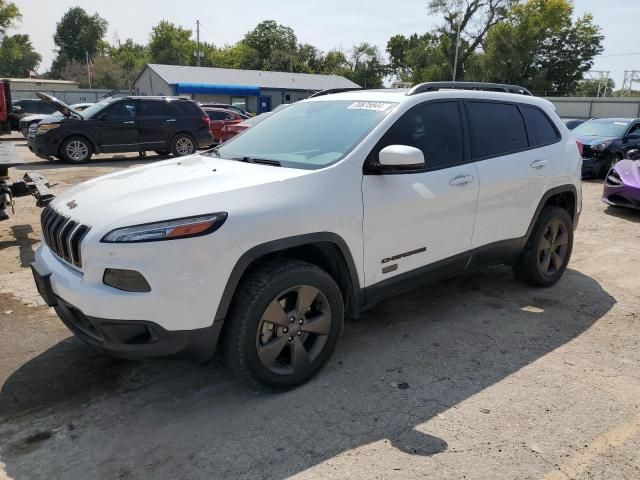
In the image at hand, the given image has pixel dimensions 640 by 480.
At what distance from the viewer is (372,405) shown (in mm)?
2988

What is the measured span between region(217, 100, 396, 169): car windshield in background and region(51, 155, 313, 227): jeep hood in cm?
23

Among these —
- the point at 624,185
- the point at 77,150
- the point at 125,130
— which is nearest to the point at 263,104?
the point at 125,130

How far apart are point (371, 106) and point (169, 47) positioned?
9578 cm

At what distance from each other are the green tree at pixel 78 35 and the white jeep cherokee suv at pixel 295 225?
109474 millimetres

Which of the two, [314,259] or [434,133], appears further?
[434,133]

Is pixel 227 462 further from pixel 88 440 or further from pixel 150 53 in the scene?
pixel 150 53

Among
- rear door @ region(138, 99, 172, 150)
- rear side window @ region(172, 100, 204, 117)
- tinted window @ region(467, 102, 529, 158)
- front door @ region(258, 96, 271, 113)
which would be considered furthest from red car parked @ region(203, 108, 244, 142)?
front door @ region(258, 96, 271, 113)

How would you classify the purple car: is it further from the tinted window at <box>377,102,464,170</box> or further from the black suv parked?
the black suv parked

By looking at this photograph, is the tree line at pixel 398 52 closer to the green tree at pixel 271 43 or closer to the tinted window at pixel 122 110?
the green tree at pixel 271 43

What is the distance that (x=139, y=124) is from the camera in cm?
1405

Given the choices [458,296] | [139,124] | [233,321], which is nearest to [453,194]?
[458,296]

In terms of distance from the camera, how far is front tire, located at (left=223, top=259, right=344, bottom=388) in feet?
9.22

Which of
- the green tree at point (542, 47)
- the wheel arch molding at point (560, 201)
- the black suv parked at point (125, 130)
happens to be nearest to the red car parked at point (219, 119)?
the black suv parked at point (125, 130)

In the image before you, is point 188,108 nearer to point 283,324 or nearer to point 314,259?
point 314,259
